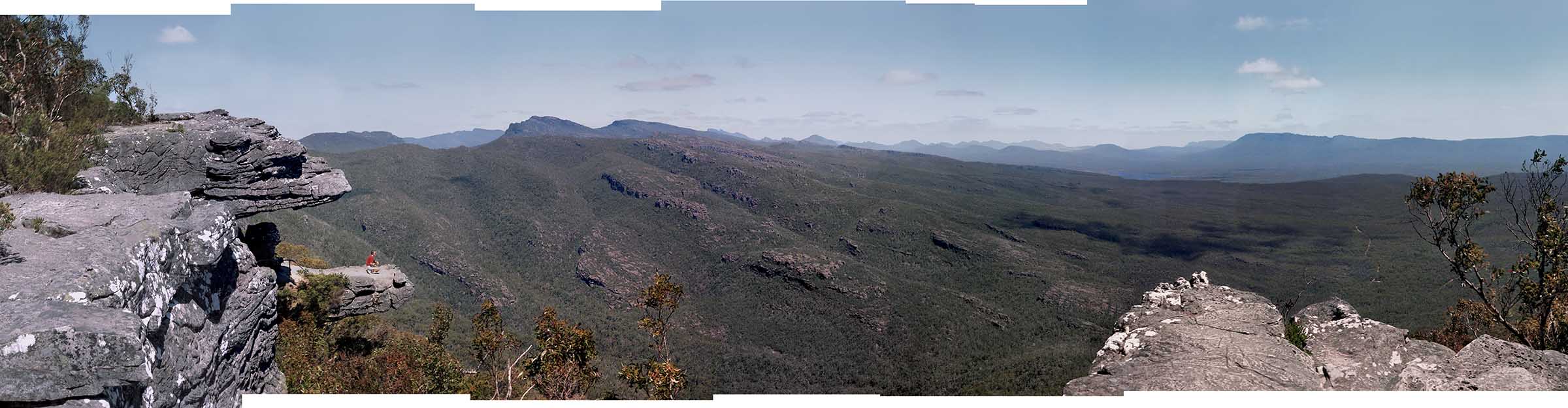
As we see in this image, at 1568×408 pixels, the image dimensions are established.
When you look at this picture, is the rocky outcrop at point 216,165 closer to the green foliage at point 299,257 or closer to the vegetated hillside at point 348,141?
the green foliage at point 299,257

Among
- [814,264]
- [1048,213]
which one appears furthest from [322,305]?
[1048,213]

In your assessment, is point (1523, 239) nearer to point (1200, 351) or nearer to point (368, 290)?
point (1200, 351)

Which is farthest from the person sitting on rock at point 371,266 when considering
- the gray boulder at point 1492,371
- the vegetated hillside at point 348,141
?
the vegetated hillside at point 348,141

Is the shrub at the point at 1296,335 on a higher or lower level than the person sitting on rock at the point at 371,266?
higher

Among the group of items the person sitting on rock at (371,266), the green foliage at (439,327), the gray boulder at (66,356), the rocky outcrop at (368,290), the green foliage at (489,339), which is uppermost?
the gray boulder at (66,356)

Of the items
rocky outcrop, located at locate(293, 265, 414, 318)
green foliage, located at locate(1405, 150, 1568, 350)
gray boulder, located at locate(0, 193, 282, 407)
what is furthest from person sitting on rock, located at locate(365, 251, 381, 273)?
green foliage, located at locate(1405, 150, 1568, 350)

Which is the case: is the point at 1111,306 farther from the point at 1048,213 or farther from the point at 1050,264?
the point at 1048,213

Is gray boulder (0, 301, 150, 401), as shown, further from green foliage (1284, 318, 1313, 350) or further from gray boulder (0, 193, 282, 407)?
green foliage (1284, 318, 1313, 350)
